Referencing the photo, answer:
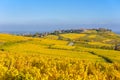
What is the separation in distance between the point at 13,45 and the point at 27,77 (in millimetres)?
74455

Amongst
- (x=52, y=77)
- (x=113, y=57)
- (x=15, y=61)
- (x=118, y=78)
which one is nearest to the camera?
(x=52, y=77)

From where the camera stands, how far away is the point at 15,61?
7356cm

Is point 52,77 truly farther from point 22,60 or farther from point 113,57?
point 113,57

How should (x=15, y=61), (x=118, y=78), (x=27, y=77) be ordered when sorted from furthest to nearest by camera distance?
(x=15, y=61) → (x=118, y=78) → (x=27, y=77)

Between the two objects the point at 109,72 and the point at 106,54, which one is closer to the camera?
the point at 109,72

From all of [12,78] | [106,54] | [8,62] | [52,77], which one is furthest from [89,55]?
[12,78]

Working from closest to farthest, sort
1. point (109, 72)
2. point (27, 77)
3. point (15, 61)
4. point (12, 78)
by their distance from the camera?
point (27, 77) → point (12, 78) → point (109, 72) → point (15, 61)

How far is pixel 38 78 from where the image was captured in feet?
170

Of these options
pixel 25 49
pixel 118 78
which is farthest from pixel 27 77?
pixel 25 49

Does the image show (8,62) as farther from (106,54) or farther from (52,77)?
(106,54)

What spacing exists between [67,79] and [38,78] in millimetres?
5270

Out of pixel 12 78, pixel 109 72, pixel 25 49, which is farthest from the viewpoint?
pixel 25 49

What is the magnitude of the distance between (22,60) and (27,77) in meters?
29.7

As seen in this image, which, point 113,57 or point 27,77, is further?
point 113,57
